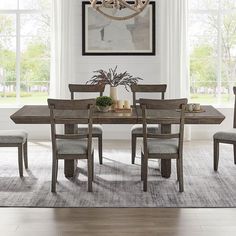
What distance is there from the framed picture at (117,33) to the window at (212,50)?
0.66 m

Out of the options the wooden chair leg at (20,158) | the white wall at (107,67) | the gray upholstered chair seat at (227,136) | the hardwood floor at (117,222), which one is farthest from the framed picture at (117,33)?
the hardwood floor at (117,222)

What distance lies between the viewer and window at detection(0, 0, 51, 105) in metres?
8.65

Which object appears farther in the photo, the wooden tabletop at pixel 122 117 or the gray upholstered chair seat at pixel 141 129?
the gray upholstered chair seat at pixel 141 129

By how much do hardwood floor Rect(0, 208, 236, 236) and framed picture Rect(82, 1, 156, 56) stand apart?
3956 millimetres

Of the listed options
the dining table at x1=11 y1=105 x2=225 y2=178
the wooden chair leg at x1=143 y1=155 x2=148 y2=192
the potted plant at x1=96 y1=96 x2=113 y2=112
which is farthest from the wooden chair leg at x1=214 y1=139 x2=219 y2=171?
the potted plant at x1=96 y1=96 x2=113 y2=112

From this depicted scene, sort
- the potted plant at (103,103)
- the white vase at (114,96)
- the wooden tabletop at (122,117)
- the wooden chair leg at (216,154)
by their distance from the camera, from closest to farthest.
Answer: the wooden tabletop at (122,117)
the potted plant at (103,103)
the white vase at (114,96)
the wooden chair leg at (216,154)

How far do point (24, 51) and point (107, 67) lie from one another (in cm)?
126

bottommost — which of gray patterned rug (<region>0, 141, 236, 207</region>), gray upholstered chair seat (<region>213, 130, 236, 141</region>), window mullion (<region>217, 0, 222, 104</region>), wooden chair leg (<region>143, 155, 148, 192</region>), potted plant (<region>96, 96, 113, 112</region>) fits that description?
gray patterned rug (<region>0, 141, 236, 207</region>)

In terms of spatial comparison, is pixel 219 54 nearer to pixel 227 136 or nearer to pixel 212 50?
pixel 212 50

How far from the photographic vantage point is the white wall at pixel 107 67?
27.7ft

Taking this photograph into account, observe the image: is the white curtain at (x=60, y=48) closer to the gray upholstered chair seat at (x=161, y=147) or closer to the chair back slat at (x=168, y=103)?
the gray upholstered chair seat at (x=161, y=147)

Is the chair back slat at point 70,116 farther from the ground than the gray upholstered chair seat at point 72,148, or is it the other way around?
the chair back slat at point 70,116

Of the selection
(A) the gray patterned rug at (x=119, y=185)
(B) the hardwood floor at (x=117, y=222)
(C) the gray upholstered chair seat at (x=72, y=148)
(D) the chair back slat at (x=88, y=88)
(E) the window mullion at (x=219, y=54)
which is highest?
(E) the window mullion at (x=219, y=54)

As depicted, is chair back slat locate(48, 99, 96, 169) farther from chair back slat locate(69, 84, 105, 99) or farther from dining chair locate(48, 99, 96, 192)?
chair back slat locate(69, 84, 105, 99)
